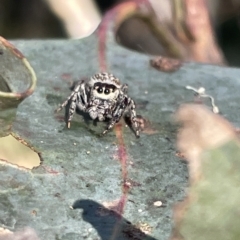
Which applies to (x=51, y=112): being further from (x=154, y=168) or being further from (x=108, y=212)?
(x=108, y=212)

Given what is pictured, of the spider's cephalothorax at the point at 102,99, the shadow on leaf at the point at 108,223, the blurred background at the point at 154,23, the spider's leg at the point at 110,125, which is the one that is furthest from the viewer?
the blurred background at the point at 154,23

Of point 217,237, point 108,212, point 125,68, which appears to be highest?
point 217,237

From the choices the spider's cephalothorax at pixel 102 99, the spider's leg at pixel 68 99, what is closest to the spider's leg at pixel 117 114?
the spider's cephalothorax at pixel 102 99

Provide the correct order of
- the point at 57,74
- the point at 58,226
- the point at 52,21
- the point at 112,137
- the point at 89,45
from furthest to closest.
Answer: the point at 52,21 → the point at 89,45 → the point at 57,74 → the point at 112,137 → the point at 58,226

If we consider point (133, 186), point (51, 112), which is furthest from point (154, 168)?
point (51, 112)

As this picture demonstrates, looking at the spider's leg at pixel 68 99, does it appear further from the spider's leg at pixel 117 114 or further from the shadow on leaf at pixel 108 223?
the shadow on leaf at pixel 108 223
